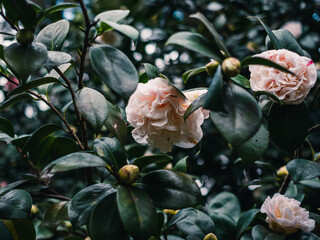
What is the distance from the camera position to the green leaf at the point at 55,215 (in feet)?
2.88

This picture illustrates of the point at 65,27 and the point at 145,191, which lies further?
the point at 65,27

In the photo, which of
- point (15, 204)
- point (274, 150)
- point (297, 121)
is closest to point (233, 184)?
point (274, 150)

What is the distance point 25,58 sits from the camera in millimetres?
627

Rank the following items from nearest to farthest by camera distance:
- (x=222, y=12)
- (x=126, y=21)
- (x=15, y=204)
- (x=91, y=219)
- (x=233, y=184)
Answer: (x=91, y=219)
(x=15, y=204)
(x=233, y=184)
(x=126, y=21)
(x=222, y=12)

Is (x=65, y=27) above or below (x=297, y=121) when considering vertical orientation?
above

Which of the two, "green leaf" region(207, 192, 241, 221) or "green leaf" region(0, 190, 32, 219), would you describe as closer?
"green leaf" region(0, 190, 32, 219)

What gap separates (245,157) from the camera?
0.70 metres

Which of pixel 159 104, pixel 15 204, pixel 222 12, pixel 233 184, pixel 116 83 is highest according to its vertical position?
pixel 116 83

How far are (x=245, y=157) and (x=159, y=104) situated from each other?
0.22m

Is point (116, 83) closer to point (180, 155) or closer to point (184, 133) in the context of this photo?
point (184, 133)

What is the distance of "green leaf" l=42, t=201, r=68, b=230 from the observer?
2.88 feet

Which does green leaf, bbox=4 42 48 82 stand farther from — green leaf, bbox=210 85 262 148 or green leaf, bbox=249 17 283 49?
green leaf, bbox=249 17 283 49

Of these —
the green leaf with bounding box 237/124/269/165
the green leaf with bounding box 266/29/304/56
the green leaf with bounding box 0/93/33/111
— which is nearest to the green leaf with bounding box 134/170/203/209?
the green leaf with bounding box 237/124/269/165

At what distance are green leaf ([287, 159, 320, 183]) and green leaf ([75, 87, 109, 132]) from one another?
1.50 feet
